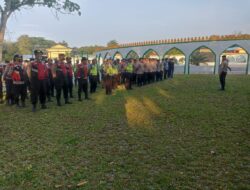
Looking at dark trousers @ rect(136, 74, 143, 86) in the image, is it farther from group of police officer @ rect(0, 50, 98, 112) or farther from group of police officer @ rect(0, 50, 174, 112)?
group of police officer @ rect(0, 50, 98, 112)

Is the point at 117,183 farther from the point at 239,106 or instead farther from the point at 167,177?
the point at 239,106

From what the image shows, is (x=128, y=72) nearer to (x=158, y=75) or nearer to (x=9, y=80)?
(x=158, y=75)

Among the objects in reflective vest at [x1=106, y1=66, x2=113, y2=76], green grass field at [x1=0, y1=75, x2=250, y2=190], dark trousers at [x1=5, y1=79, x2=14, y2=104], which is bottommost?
green grass field at [x1=0, y1=75, x2=250, y2=190]

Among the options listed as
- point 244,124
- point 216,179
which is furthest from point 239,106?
point 216,179

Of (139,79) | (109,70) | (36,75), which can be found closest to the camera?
A: (36,75)

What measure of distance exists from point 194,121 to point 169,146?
2336 mm

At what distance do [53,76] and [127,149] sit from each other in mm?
5633

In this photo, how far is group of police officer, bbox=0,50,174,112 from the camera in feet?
30.1

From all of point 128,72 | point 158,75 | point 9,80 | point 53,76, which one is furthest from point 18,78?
point 158,75

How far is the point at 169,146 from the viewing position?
548 centimetres

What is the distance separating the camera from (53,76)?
10.0 m

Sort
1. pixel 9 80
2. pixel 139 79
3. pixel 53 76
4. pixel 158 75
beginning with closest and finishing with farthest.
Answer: pixel 53 76, pixel 9 80, pixel 139 79, pixel 158 75

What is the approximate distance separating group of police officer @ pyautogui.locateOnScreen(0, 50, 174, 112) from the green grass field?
3.78 ft

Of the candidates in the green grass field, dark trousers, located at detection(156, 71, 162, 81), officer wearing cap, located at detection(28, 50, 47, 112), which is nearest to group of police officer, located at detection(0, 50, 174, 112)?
officer wearing cap, located at detection(28, 50, 47, 112)
